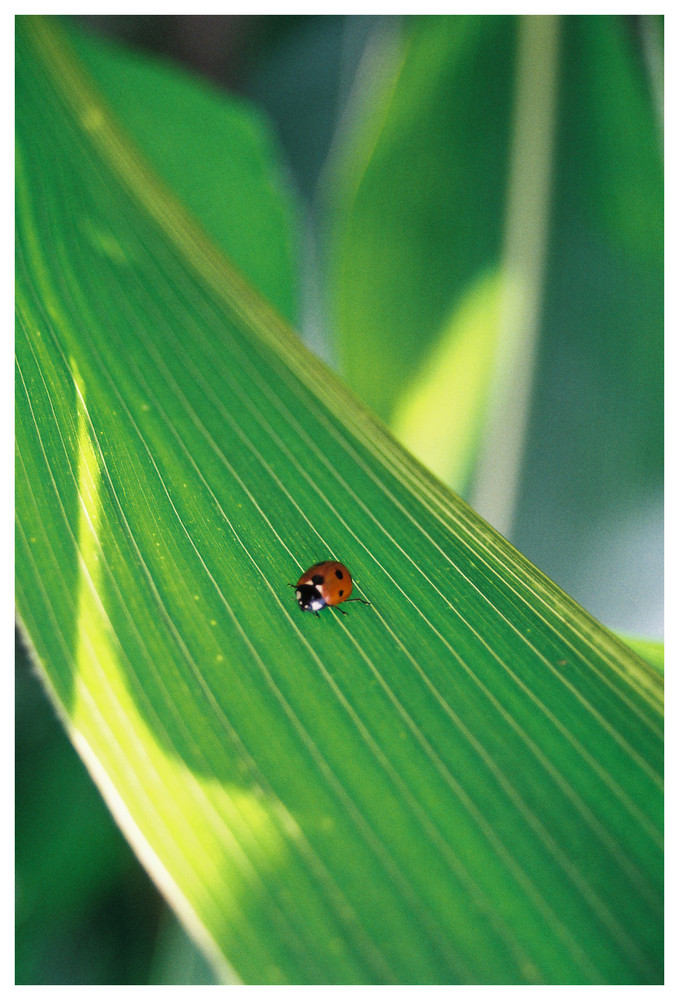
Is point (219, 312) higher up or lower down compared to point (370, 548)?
higher up

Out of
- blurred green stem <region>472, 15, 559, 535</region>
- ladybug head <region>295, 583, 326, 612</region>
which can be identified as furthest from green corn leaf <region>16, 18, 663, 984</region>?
blurred green stem <region>472, 15, 559, 535</region>

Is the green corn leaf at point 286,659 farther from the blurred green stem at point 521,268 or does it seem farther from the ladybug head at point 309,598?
the blurred green stem at point 521,268

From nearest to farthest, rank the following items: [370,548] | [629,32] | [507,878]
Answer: [507,878] → [370,548] → [629,32]

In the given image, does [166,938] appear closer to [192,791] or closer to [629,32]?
[192,791]

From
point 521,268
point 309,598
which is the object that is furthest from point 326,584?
point 521,268

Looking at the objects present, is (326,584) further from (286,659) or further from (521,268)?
(521,268)
